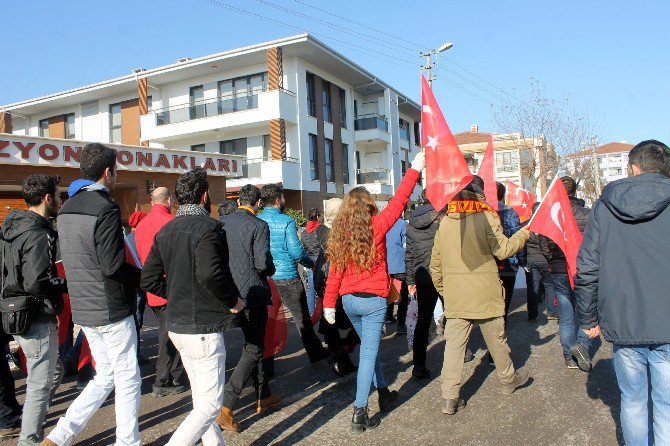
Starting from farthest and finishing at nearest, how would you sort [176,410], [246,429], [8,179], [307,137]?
[307,137], [8,179], [176,410], [246,429]

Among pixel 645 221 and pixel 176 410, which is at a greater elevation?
pixel 645 221

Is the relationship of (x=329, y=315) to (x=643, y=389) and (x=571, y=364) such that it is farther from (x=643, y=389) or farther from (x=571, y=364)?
(x=571, y=364)

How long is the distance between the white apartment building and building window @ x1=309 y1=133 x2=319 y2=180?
52mm

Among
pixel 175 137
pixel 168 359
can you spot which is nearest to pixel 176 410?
pixel 168 359

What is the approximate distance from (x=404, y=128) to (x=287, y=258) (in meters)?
34.6

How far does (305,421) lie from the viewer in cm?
466

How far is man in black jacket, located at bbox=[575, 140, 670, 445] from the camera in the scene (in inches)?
119

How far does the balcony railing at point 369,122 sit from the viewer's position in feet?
107

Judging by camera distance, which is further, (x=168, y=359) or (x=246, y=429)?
(x=168, y=359)

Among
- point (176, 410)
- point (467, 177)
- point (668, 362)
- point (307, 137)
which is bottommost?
point (176, 410)

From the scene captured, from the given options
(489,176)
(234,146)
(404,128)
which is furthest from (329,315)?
(404,128)

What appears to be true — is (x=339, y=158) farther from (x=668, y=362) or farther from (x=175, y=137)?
(x=668, y=362)

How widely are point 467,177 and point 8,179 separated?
54.4ft

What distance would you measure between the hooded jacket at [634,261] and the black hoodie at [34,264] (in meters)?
3.87
